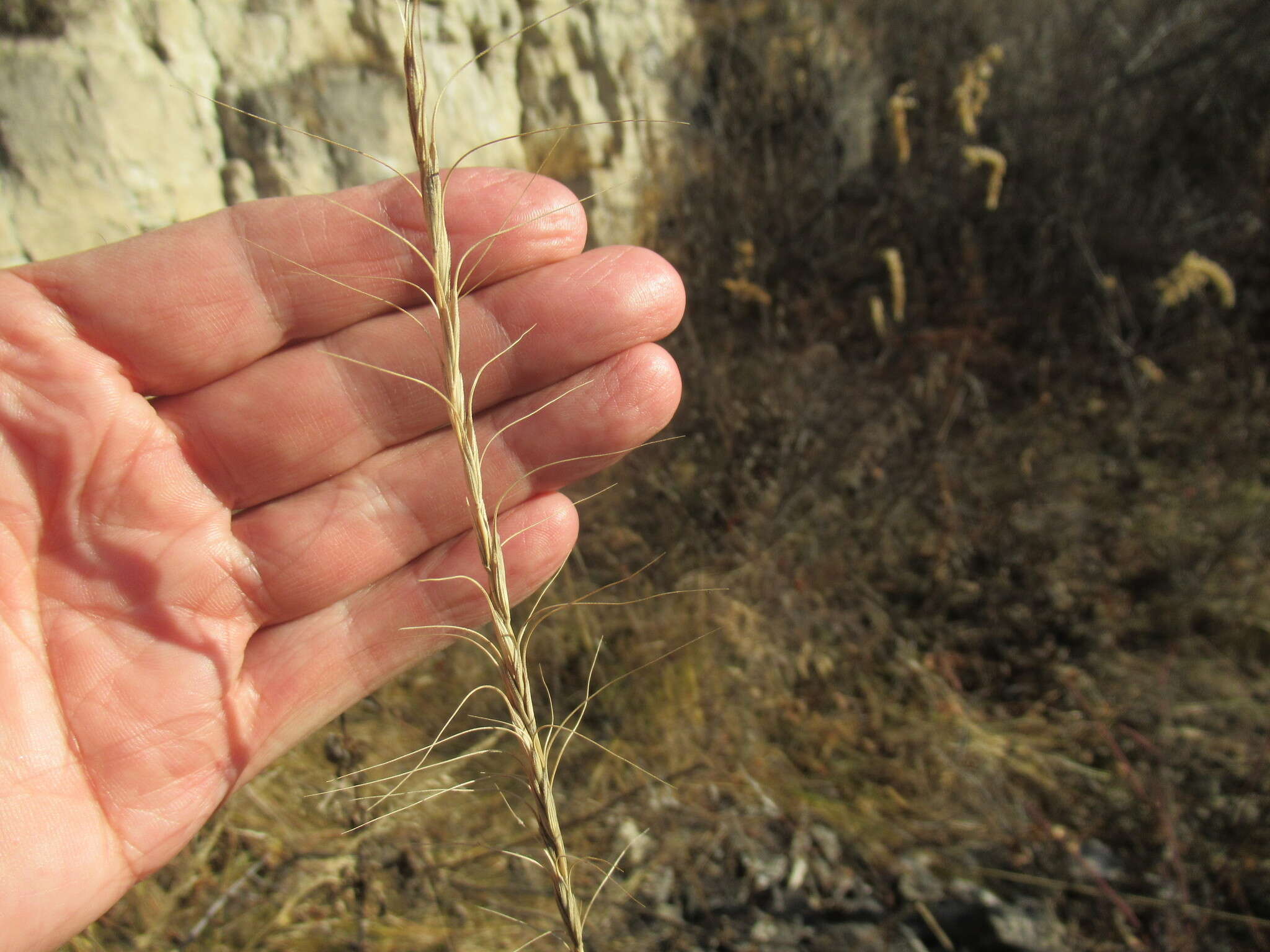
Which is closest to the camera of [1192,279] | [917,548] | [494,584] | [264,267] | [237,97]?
[494,584]

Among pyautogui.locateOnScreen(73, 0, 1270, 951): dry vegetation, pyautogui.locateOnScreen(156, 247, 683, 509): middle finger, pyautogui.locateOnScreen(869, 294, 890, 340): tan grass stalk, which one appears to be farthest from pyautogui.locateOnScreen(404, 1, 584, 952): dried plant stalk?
pyautogui.locateOnScreen(869, 294, 890, 340): tan grass stalk

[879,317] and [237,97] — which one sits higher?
[237,97]

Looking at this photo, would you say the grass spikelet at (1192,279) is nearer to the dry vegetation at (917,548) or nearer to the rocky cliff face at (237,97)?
the dry vegetation at (917,548)

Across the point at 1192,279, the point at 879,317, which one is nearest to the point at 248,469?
the point at 879,317

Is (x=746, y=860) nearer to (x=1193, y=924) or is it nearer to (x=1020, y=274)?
(x=1193, y=924)

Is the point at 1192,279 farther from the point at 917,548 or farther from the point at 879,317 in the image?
the point at 917,548

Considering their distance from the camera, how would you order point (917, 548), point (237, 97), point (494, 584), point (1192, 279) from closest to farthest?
point (494, 584), point (237, 97), point (1192, 279), point (917, 548)
